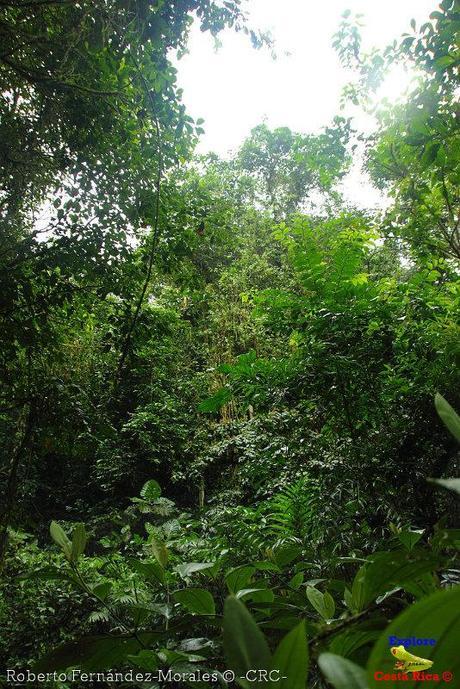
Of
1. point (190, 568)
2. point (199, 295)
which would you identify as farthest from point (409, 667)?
point (199, 295)

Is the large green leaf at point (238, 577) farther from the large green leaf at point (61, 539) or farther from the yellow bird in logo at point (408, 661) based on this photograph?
the yellow bird in logo at point (408, 661)

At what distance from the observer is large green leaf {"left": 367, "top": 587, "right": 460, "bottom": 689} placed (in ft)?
0.81

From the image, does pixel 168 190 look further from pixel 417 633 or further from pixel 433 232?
pixel 417 633

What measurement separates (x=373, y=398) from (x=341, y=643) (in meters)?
1.88

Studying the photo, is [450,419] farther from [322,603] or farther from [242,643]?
[322,603]

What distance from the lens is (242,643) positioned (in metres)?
0.29

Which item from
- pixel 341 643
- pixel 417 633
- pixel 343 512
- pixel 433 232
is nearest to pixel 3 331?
pixel 343 512

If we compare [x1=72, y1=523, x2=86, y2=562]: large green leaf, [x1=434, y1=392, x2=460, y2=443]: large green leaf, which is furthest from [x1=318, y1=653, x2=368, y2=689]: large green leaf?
[x1=72, y1=523, x2=86, y2=562]: large green leaf

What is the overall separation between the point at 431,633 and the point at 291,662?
117mm

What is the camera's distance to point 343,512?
1.95 metres

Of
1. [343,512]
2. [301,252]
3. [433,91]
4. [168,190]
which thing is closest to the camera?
[433,91]

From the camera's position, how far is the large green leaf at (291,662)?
31 cm

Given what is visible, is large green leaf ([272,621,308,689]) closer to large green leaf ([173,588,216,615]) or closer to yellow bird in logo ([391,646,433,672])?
yellow bird in logo ([391,646,433,672])

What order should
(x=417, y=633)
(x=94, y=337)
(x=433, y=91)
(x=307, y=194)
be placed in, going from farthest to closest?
(x=307, y=194) < (x=94, y=337) < (x=433, y=91) < (x=417, y=633)
